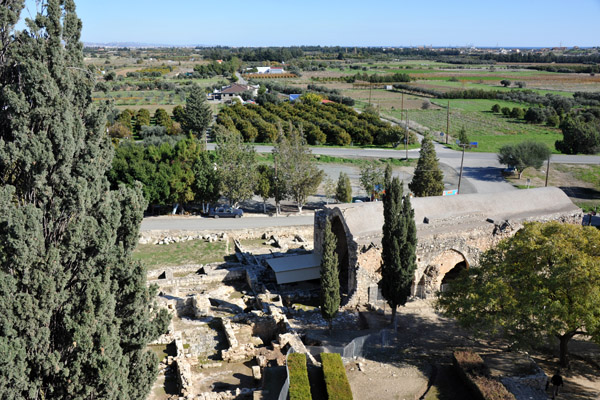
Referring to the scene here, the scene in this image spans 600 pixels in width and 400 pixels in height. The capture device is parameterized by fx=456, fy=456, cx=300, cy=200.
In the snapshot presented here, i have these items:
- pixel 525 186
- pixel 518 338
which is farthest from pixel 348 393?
pixel 525 186

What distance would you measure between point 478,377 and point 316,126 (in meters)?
56.7

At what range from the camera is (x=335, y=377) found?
55.8 ft

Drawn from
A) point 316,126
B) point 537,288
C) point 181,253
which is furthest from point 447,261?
point 316,126

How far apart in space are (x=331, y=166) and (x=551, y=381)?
41525 mm

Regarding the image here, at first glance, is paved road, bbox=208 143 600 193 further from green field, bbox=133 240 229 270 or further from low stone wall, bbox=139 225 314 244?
green field, bbox=133 240 229 270

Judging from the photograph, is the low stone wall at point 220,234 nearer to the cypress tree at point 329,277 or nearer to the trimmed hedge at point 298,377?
the cypress tree at point 329,277

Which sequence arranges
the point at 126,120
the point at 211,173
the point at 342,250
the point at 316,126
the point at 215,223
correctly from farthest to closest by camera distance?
the point at 126,120 < the point at 316,126 < the point at 211,173 < the point at 215,223 < the point at 342,250

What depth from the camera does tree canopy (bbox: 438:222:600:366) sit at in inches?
658

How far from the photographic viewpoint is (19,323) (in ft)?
34.2

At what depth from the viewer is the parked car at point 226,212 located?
39594mm

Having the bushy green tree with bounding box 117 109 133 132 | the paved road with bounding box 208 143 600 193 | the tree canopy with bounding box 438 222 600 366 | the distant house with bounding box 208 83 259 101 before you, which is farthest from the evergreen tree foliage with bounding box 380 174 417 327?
the distant house with bounding box 208 83 259 101

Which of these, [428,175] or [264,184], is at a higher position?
[428,175]

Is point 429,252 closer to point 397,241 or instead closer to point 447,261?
point 447,261

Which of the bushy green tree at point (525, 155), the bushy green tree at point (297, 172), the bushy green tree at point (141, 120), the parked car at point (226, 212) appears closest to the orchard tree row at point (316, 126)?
the bushy green tree at point (141, 120)
